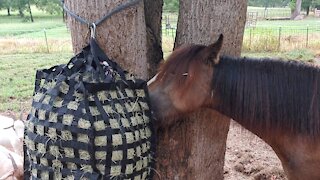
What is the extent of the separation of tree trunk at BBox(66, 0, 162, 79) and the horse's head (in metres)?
0.19

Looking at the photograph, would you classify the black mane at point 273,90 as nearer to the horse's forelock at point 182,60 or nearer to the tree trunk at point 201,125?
the horse's forelock at point 182,60

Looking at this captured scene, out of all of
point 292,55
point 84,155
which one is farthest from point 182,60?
point 292,55

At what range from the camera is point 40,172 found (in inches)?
78.5

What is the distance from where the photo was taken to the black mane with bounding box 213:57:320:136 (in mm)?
2307

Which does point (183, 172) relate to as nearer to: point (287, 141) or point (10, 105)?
point (287, 141)

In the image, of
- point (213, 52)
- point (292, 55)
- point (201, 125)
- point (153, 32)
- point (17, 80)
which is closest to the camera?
point (213, 52)

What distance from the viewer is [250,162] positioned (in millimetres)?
4613

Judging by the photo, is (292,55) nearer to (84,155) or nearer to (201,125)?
(201,125)

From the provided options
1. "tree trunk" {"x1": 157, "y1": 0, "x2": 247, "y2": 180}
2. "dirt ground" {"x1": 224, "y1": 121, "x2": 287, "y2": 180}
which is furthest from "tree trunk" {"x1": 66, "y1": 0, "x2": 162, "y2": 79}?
"dirt ground" {"x1": 224, "y1": 121, "x2": 287, "y2": 180}

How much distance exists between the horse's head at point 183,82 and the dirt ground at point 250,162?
1681 mm

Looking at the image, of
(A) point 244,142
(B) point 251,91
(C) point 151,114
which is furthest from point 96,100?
(A) point 244,142

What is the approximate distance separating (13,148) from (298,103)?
89.7 inches

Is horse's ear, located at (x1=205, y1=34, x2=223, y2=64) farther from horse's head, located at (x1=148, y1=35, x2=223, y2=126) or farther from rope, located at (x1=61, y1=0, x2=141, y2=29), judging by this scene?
rope, located at (x1=61, y1=0, x2=141, y2=29)

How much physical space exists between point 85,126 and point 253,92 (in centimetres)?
99
